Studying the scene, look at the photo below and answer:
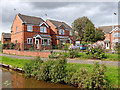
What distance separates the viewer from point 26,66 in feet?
33.6

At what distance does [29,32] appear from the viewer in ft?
96.8

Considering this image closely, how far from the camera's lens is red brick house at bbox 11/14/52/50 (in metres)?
28.8

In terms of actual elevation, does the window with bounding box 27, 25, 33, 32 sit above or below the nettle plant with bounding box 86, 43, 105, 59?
above

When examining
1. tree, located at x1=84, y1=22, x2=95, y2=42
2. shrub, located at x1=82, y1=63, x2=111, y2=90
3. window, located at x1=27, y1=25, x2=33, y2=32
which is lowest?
shrub, located at x1=82, y1=63, x2=111, y2=90

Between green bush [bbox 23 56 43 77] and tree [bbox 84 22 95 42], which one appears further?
tree [bbox 84 22 95 42]

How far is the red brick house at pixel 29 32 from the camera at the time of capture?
2877cm

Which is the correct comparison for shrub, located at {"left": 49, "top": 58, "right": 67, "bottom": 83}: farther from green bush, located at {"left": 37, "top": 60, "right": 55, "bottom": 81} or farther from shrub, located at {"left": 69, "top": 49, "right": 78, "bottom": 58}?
shrub, located at {"left": 69, "top": 49, "right": 78, "bottom": 58}

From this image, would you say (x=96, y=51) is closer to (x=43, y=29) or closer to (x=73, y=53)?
(x=73, y=53)

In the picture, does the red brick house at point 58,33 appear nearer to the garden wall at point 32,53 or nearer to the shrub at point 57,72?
the garden wall at point 32,53

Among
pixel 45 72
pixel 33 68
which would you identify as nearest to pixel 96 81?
pixel 45 72

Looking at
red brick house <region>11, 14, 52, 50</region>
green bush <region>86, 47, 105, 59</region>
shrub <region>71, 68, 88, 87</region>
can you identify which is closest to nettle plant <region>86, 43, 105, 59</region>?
green bush <region>86, 47, 105, 59</region>

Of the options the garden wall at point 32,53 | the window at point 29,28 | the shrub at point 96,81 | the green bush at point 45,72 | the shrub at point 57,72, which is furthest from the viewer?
the window at point 29,28

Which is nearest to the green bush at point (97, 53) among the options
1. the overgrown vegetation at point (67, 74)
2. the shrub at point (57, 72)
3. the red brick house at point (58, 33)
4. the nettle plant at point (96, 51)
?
the nettle plant at point (96, 51)

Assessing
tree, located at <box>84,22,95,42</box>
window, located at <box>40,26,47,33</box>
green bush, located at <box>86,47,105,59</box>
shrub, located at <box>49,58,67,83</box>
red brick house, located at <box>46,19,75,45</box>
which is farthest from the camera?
red brick house, located at <box>46,19,75,45</box>
